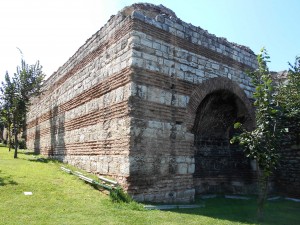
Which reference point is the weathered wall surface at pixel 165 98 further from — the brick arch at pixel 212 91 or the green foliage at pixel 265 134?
the green foliage at pixel 265 134

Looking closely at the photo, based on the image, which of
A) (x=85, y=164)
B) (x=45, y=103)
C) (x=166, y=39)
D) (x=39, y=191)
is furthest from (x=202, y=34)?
(x=45, y=103)

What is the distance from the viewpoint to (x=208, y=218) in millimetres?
5496

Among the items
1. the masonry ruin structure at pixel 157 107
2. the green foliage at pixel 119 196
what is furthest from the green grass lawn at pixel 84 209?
the masonry ruin structure at pixel 157 107

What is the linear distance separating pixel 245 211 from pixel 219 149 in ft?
10.3

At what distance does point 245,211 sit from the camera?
649 centimetres

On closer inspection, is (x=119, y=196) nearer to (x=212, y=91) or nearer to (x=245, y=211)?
(x=245, y=211)

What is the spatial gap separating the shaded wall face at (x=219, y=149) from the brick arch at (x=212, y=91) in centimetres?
16

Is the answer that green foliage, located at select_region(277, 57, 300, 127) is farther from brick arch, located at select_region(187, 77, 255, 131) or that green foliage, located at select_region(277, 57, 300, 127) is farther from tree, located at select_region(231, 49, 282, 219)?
tree, located at select_region(231, 49, 282, 219)

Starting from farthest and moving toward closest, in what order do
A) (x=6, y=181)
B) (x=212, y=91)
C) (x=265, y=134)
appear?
(x=212, y=91), (x=6, y=181), (x=265, y=134)

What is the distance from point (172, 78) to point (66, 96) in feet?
15.6

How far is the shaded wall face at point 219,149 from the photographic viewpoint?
880 cm

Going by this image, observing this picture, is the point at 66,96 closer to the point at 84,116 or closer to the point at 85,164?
the point at 84,116

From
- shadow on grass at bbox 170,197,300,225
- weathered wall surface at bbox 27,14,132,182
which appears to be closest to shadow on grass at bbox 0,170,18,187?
weathered wall surface at bbox 27,14,132,182

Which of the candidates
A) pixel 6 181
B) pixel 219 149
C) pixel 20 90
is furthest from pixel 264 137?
pixel 20 90
